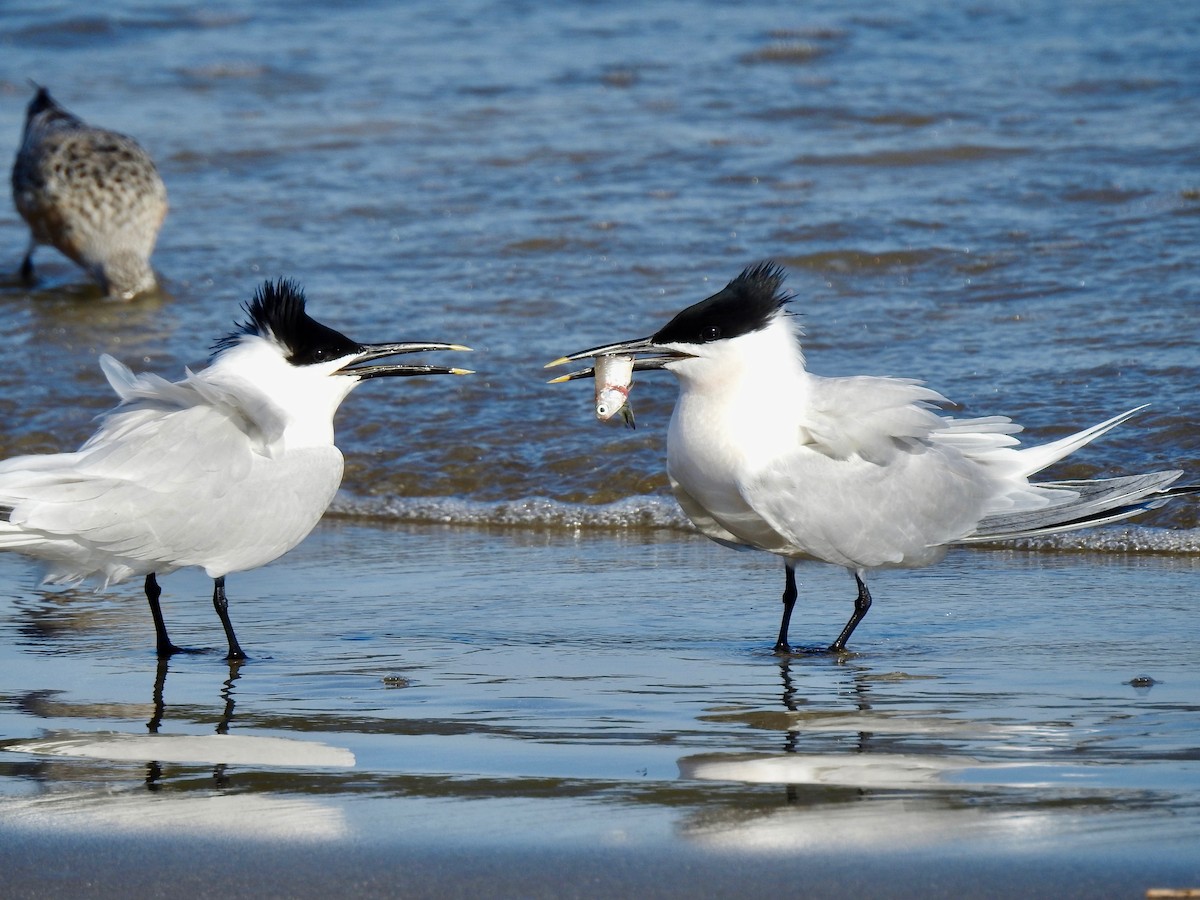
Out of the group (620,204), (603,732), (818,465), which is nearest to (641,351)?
(818,465)

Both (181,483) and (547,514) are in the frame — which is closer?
(181,483)

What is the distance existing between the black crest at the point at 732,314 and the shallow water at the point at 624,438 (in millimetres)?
860

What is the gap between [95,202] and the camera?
982 centimetres

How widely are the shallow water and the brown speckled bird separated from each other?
0.96 ft

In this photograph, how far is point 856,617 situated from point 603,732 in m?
1.16

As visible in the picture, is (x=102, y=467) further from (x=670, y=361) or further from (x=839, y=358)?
(x=839, y=358)

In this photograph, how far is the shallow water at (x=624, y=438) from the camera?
3.27 m

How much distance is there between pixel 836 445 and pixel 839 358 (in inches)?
113

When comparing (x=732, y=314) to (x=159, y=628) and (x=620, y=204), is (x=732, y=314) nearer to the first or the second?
(x=159, y=628)

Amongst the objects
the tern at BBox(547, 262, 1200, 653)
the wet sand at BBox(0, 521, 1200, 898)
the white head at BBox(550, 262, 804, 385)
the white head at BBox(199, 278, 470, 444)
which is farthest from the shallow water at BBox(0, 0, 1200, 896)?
the white head at BBox(550, 262, 804, 385)

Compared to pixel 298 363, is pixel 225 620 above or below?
below

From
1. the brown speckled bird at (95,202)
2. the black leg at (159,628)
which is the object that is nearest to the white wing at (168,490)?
the black leg at (159,628)

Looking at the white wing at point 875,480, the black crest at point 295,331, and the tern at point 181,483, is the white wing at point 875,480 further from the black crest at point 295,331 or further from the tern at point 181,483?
the black crest at point 295,331

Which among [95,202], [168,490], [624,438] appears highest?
[95,202]
